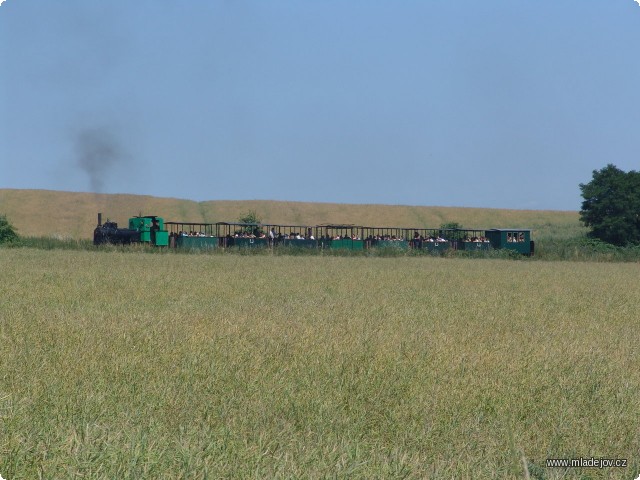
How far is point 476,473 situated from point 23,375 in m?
4.58

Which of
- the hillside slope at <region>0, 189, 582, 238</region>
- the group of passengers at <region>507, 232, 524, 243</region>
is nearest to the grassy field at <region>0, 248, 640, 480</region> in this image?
the group of passengers at <region>507, 232, 524, 243</region>

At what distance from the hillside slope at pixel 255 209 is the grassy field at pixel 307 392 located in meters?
86.8

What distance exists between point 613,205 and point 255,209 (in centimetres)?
5738

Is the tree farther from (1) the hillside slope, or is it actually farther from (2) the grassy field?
(2) the grassy field

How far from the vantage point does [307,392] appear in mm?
7250

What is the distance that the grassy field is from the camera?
4996 mm

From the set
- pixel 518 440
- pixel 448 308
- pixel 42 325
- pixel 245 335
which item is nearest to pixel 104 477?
pixel 518 440

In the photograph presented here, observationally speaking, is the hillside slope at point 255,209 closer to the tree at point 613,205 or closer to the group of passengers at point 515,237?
the tree at point 613,205

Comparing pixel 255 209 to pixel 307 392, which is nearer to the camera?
pixel 307 392

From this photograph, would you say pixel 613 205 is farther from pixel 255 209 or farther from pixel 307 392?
pixel 307 392

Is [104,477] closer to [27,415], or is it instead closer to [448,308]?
[27,415]

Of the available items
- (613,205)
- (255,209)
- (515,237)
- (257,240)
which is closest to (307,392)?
(257,240)

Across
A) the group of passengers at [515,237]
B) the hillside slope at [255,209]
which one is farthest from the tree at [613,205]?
the hillside slope at [255,209]

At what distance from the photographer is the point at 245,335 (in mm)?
10523
